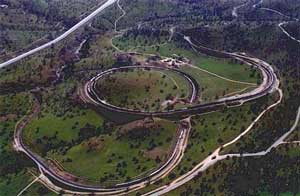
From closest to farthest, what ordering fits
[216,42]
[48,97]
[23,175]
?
[23,175], [48,97], [216,42]

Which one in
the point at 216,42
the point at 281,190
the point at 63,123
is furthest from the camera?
the point at 216,42

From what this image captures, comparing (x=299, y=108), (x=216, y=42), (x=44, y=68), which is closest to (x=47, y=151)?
(x=44, y=68)

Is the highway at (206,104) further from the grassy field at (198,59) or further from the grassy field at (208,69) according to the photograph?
the grassy field at (198,59)

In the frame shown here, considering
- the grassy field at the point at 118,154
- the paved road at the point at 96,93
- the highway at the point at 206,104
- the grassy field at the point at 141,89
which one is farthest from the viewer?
the paved road at the point at 96,93

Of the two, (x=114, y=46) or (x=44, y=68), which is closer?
(x=44, y=68)

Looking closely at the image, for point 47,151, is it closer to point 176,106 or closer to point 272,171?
point 176,106

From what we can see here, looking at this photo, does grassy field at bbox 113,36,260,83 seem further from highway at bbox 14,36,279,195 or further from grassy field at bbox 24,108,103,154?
grassy field at bbox 24,108,103,154

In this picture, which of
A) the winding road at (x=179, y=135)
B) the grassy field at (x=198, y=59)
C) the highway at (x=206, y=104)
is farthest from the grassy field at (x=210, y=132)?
the grassy field at (x=198, y=59)

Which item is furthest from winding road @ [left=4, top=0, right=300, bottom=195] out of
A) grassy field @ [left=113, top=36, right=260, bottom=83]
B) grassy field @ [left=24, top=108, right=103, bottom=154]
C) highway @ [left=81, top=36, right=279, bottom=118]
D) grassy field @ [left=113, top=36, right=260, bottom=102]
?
grassy field @ [left=113, top=36, right=260, bottom=83]
